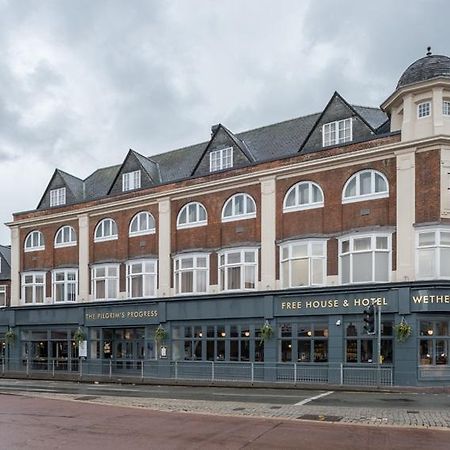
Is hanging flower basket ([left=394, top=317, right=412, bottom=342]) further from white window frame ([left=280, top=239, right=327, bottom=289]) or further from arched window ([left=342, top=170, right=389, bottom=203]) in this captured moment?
arched window ([left=342, top=170, right=389, bottom=203])

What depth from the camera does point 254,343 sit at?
2847 centimetres

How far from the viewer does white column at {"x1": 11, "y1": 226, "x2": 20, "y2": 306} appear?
38.7 metres

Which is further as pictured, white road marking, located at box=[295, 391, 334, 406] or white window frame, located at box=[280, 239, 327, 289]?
white window frame, located at box=[280, 239, 327, 289]

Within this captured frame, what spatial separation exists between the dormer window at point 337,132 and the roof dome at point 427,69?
318 cm

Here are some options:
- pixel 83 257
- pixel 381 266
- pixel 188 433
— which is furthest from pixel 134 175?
pixel 188 433

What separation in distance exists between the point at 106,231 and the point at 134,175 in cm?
381

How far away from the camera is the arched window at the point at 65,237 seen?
3678 cm

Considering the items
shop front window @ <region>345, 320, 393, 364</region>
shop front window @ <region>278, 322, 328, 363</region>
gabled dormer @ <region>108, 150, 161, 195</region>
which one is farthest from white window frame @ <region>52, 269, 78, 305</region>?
shop front window @ <region>345, 320, 393, 364</region>

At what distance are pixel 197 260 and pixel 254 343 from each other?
18.1 feet

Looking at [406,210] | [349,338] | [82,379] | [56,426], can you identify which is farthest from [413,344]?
[82,379]

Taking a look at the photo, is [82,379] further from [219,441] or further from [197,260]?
[219,441]

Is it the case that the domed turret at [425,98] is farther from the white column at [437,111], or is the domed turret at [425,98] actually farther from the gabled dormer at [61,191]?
the gabled dormer at [61,191]

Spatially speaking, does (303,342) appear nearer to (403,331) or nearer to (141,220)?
(403,331)

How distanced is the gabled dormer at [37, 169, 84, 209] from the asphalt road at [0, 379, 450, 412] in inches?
570
